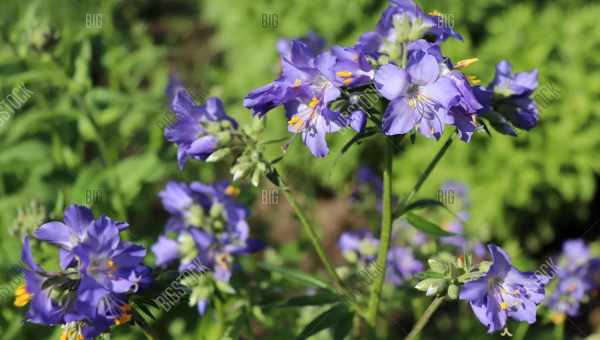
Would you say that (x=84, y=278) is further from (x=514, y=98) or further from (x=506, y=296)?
(x=514, y=98)

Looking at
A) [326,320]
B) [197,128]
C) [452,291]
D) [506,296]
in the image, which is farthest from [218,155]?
[506,296]

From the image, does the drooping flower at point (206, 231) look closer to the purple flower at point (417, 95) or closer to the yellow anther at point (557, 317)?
the purple flower at point (417, 95)

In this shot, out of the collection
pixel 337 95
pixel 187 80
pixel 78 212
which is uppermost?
pixel 337 95

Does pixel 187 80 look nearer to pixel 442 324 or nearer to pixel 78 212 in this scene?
pixel 442 324

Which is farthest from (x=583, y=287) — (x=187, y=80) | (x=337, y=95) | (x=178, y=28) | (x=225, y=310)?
(x=178, y=28)

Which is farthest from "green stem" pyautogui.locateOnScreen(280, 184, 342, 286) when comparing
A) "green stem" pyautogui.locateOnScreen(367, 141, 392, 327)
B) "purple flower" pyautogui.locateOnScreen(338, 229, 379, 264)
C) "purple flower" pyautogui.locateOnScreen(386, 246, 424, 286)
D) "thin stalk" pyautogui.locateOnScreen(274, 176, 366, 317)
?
"purple flower" pyautogui.locateOnScreen(386, 246, 424, 286)

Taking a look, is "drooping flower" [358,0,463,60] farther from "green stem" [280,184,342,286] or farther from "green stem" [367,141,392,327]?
"green stem" [280,184,342,286]
